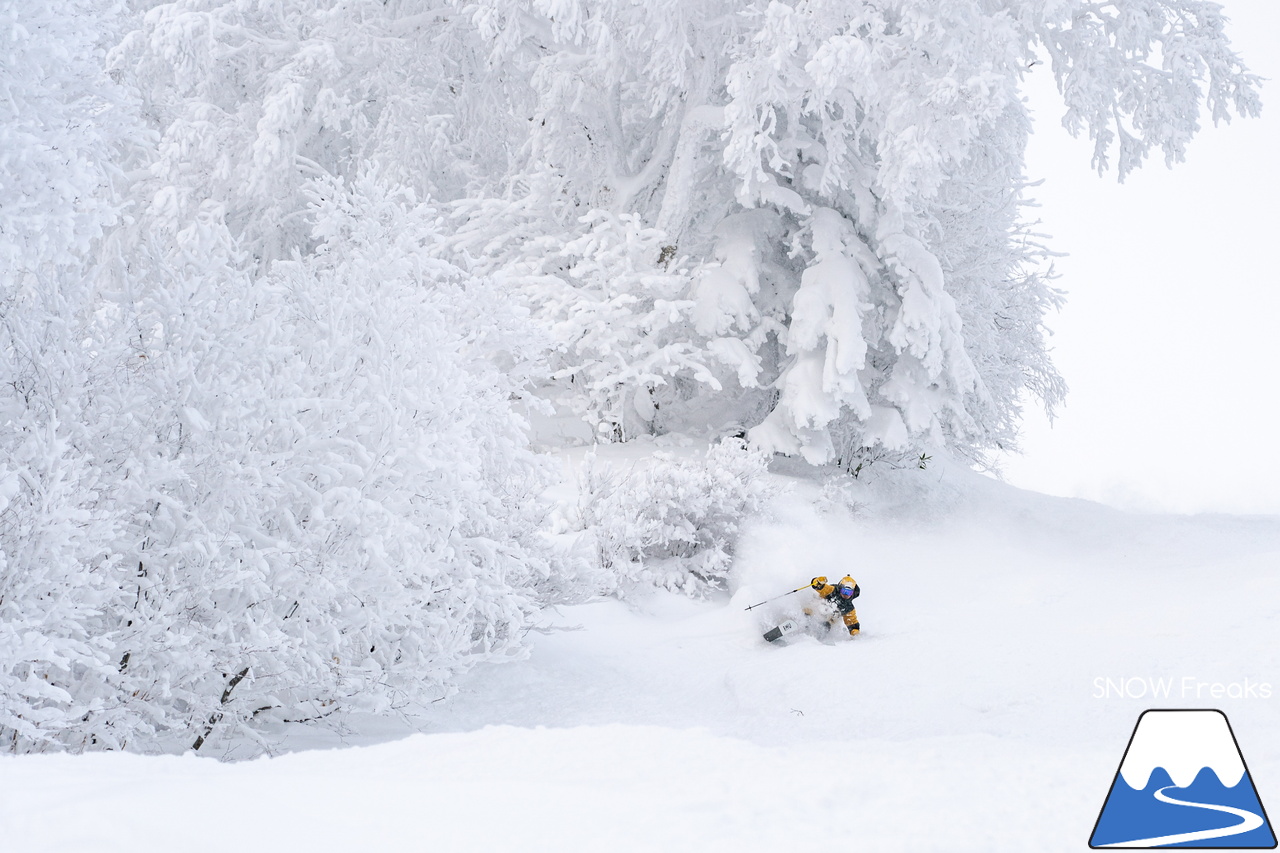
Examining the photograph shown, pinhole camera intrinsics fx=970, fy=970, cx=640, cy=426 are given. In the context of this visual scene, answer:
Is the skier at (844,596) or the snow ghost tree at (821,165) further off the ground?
the snow ghost tree at (821,165)

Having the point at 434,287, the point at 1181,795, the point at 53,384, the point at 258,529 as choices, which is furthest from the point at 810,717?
the point at 434,287

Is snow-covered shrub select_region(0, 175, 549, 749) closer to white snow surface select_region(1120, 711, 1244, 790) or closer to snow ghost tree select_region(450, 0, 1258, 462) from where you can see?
white snow surface select_region(1120, 711, 1244, 790)

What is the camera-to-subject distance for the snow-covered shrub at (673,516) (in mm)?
9461

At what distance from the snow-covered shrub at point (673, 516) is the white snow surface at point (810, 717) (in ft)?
0.87

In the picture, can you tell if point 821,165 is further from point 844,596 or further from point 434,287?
point 844,596

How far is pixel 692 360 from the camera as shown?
1215cm

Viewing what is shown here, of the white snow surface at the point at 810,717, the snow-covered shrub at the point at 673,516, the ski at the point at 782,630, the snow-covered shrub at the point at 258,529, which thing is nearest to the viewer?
the white snow surface at the point at 810,717

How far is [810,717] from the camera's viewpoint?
6262mm

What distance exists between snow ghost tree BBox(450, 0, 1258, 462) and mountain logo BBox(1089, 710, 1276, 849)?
8.98 meters

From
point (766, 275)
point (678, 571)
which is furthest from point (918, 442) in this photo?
point (678, 571)

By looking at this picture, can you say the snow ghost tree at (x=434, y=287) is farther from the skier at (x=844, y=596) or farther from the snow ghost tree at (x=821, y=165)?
the skier at (x=844, y=596)

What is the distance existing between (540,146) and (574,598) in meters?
8.85

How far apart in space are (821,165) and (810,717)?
29.3 ft

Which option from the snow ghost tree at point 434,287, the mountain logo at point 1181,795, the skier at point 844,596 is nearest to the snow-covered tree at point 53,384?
the snow ghost tree at point 434,287
